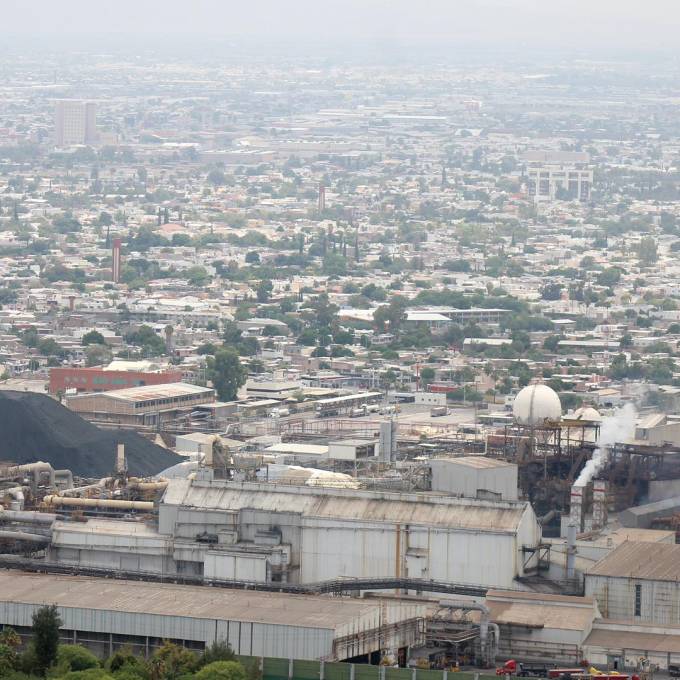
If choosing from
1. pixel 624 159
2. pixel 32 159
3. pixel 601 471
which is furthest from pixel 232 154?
pixel 601 471

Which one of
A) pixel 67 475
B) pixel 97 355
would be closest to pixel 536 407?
pixel 67 475

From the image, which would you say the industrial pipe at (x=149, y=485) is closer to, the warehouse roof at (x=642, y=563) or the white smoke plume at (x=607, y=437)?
the white smoke plume at (x=607, y=437)

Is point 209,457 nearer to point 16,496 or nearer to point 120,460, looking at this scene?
point 16,496

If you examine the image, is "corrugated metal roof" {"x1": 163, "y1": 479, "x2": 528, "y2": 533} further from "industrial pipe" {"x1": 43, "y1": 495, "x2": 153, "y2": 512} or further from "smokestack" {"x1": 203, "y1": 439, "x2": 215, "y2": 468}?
"smokestack" {"x1": 203, "y1": 439, "x2": 215, "y2": 468}

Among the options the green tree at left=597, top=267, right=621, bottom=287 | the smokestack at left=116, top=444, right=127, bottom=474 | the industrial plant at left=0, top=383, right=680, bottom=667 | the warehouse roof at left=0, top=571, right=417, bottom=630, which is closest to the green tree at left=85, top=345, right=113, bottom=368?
the smokestack at left=116, top=444, right=127, bottom=474

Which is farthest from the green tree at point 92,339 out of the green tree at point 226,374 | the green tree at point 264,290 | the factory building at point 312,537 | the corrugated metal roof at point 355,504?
the factory building at point 312,537

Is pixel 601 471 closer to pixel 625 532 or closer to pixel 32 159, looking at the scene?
pixel 625 532
